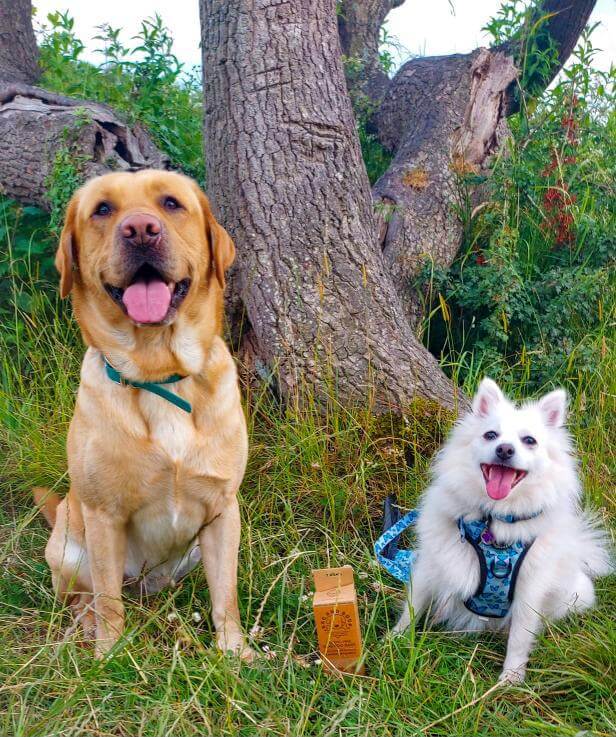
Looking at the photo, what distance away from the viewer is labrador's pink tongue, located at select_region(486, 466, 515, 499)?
2584 mm

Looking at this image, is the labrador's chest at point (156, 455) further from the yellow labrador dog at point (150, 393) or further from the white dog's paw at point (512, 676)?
the white dog's paw at point (512, 676)

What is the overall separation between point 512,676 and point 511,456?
30.2 inches

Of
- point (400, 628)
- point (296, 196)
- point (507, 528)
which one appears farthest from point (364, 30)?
point (400, 628)

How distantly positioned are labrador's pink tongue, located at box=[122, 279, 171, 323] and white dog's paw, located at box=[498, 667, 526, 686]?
1718mm

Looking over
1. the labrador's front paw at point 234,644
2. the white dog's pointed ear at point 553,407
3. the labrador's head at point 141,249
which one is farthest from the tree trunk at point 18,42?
the white dog's pointed ear at point 553,407

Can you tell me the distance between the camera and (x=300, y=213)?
377 cm

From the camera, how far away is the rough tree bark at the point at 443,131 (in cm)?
460

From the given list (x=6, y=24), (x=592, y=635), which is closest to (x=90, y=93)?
(x=6, y=24)

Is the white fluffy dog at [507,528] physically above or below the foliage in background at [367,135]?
below

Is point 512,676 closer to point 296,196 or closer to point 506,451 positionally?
point 506,451

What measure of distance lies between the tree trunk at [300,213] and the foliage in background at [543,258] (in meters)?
0.43

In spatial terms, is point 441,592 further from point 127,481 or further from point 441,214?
point 441,214

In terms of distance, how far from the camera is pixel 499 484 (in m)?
2.60

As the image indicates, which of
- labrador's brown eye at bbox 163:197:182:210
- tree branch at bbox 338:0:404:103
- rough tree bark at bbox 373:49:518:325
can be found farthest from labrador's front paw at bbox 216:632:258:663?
tree branch at bbox 338:0:404:103
